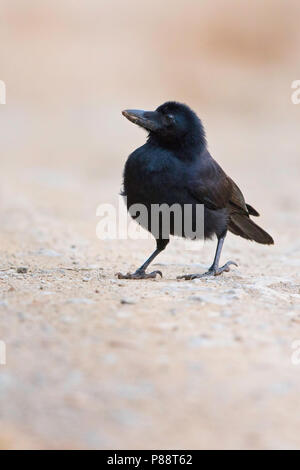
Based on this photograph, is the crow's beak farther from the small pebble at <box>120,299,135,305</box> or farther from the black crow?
the small pebble at <box>120,299,135,305</box>

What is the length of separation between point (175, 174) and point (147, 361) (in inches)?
91.9

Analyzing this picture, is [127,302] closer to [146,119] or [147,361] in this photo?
[147,361]

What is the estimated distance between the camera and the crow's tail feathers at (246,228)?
6766mm

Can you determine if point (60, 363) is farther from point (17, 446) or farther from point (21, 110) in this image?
point (21, 110)

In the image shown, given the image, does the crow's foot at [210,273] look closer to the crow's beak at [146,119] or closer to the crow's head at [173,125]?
the crow's head at [173,125]

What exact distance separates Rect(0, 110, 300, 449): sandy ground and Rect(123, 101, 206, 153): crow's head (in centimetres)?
104

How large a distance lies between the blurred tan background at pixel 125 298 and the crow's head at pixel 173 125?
109 centimetres

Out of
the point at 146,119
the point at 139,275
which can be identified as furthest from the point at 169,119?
the point at 139,275

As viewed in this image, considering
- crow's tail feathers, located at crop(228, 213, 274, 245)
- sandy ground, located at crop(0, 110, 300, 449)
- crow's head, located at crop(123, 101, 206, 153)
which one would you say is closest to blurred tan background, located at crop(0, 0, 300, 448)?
sandy ground, located at crop(0, 110, 300, 449)

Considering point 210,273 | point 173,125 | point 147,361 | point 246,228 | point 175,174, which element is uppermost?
point 173,125

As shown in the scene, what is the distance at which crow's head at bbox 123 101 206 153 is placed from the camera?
6039 mm

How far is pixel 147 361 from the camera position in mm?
3691

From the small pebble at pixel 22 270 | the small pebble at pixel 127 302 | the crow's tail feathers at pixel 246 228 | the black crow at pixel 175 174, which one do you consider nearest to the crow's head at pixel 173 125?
the black crow at pixel 175 174

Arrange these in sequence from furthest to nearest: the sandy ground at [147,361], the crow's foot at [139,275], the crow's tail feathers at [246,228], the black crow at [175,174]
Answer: the crow's tail feathers at [246,228]
the crow's foot at [139,275]
the black crow at [175,174]
the sandy ground at [147,361]
